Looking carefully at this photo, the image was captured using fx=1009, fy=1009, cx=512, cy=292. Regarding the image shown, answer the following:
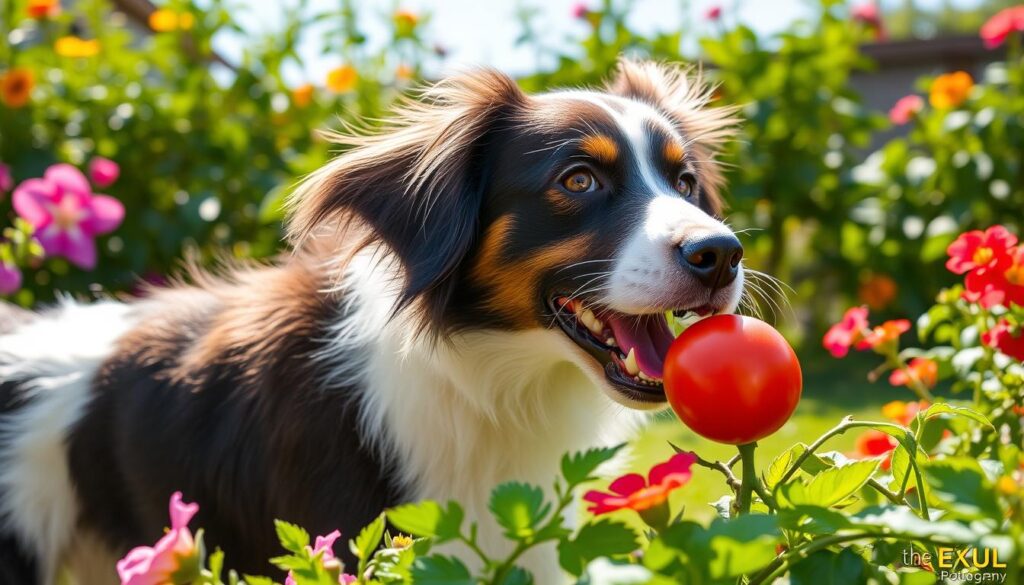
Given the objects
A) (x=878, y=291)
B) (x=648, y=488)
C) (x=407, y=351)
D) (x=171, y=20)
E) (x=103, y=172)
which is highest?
(x=171, y=20)

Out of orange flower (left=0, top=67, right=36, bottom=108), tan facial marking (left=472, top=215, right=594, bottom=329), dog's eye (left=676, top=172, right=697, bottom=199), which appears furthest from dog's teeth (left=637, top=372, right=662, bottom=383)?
orange flower (left=0, top=67, right=36, bottom=108)

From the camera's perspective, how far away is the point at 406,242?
2525 mm

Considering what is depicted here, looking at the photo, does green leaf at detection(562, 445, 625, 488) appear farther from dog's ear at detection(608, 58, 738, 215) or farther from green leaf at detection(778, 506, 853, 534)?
dog's ear at detection(608, 58, 738, 215)

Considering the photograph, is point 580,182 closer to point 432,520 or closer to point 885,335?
point 885,335

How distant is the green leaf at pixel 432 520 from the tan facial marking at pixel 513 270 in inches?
53.5

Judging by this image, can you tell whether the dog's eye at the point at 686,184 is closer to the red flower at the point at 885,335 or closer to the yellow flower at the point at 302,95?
the red flower at the point at 885,335

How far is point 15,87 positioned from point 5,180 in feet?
2.62

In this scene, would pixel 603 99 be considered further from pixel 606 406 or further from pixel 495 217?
pixel 606 406

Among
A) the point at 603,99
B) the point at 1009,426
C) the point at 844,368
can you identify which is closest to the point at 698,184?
the point at 603,99

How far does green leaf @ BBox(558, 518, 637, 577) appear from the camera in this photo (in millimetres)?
1078

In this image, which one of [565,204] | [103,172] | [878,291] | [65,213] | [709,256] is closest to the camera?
[709,256]

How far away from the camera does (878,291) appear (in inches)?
273

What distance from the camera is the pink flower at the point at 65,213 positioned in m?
4.02

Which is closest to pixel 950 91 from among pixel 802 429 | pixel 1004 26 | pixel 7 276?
pixel 1004 26
